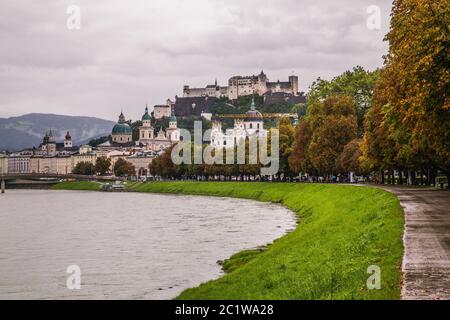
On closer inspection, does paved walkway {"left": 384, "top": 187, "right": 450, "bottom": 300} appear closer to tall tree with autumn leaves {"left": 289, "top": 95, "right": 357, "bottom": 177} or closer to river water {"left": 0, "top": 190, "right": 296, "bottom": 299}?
river water {"left": 0, "top": 190, "right": 296, "bottom": 299}

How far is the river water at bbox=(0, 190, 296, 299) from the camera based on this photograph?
1001 inches

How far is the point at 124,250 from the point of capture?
37312 millimetres

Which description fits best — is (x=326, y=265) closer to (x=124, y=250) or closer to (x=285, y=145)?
(x=124, y=250)

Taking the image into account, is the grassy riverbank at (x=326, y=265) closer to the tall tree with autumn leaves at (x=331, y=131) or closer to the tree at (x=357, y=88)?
the tall tree with autumn leaves at (x=331, y=131)

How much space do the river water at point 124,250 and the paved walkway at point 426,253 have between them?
23.2ft

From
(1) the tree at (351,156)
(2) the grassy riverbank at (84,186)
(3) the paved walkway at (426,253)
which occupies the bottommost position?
(2) the grassy riverbank at (84,186)

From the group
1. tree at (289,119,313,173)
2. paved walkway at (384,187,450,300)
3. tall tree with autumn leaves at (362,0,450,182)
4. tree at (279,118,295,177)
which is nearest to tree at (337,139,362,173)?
tree at (289,119,313,173)

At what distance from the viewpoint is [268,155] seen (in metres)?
120

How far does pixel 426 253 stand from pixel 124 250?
20038 mm

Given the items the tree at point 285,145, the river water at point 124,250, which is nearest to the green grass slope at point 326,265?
the river water at point 124,250

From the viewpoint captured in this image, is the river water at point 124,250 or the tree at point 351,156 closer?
the river water at point 124,250

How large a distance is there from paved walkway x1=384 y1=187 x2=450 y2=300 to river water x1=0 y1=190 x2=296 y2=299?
7085 millimetres

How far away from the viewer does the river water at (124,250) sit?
25.4m
